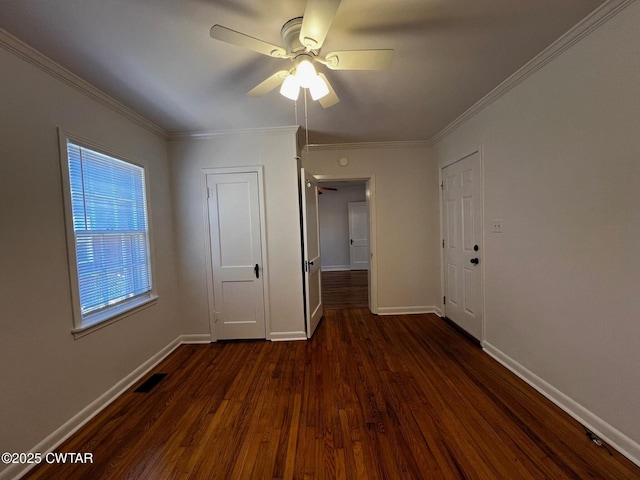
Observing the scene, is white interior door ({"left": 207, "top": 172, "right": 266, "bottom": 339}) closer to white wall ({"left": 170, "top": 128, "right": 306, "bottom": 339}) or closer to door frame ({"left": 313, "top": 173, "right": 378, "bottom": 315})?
white wall ({"left": 170, "top": 128, "right": 306, "bottom": 339})

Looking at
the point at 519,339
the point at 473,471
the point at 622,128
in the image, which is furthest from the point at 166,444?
the point at 622,128

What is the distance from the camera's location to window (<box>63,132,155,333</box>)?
1.82 metres

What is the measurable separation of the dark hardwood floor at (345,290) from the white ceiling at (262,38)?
303 cm

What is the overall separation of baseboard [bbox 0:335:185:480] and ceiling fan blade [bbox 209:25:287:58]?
2508 mm

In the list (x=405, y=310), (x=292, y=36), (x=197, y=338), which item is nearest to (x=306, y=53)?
(x=292, y=36)

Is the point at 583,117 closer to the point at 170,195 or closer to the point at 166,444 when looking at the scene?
the point at 166,444

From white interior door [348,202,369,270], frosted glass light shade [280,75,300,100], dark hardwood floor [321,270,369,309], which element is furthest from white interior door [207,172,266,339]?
white interior door [348,202,369,270]

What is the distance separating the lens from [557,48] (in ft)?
5.44

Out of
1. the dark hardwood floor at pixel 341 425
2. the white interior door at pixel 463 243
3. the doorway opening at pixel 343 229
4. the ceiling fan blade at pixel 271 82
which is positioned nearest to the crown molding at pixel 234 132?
the ceiling fan blade at pixel 271 82

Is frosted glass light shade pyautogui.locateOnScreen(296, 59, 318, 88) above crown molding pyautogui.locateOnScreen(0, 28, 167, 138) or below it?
below

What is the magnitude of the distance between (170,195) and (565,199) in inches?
144

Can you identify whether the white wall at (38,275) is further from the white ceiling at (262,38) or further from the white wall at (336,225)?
the white wall at (336,225)

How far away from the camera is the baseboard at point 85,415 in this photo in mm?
1396

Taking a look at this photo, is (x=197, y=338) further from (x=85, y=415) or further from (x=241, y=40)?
(x=241, y=40)
